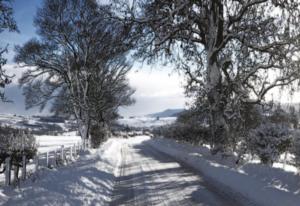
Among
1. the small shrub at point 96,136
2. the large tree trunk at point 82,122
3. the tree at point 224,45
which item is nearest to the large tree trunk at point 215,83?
the tree at point 224,45

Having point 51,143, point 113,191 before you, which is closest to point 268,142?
point 113,191

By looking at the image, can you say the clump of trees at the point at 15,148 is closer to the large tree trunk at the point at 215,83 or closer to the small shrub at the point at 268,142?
the large tree trunk at the point at 215,83

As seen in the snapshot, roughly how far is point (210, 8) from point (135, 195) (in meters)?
11.8

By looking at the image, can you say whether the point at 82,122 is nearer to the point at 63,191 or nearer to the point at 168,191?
the point at 168,191

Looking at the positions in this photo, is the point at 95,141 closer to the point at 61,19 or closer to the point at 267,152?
the point at 61,19

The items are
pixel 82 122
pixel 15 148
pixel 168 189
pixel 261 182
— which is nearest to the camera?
pixel 261 182

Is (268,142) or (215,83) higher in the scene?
(215,83)

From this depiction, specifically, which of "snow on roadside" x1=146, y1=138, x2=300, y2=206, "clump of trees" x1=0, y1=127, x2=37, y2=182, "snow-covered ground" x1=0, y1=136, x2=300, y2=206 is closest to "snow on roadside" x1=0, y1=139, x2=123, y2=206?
"snow-covered ground" x1=0, y1=136, x2=300, y2=206

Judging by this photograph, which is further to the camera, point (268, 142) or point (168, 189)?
point (268, 142)

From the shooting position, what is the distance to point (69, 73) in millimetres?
28438

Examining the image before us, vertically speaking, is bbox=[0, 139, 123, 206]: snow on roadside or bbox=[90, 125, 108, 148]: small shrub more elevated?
bbox=[90, 125, 108, 148]: small shrub

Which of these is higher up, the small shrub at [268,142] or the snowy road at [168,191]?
the small shrub at [268,142]

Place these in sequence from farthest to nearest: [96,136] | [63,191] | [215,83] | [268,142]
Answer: [96,136], [215,83], [268,142], [63,191]

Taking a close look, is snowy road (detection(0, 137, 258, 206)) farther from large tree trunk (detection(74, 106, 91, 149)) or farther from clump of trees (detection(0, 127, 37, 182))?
large tree trunk (detection(74, 106, 91, 149))
